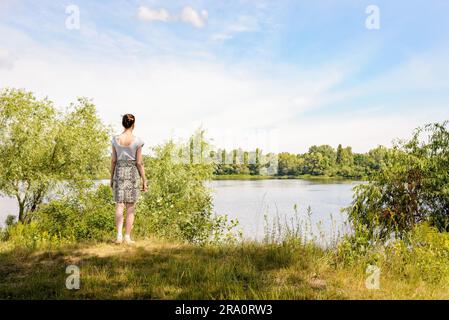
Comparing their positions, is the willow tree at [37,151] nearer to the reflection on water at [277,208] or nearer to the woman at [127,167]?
the reflection on water at [277,208]

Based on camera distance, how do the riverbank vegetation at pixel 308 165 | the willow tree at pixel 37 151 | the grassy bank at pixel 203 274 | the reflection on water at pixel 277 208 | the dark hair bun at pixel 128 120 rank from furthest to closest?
the riverbank vegetation at pixel 308 165
the willow tree at pixel 37 151
the reflection on water at pixel 277 208
the dark hair bun at pixel 128 120
the grassy bank at pixel 203 274

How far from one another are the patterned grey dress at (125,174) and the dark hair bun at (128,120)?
0.25 m

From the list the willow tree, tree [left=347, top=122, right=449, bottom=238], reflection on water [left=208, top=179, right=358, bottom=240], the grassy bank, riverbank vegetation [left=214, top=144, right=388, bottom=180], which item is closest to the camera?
the grassy bank

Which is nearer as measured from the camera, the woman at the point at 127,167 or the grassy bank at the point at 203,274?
the grassy bank at the point at 203,274

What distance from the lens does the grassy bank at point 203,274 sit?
4.61 metres

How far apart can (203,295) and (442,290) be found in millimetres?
3076

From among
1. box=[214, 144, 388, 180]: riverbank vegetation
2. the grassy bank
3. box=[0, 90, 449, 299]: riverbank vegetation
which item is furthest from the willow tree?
box=[214, 144, 388, 180]: riverbank vegetation

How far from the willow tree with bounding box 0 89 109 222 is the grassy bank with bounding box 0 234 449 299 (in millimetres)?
12013

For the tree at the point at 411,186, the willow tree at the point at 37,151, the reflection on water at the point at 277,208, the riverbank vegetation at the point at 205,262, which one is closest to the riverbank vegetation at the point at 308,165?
the reflection on water at the point at 277,208

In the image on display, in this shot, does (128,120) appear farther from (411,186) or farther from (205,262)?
(411,186)

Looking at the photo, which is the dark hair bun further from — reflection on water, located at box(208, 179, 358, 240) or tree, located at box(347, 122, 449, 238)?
tree, located at box(347, 122, 449, 238)

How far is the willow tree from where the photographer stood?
17.5m

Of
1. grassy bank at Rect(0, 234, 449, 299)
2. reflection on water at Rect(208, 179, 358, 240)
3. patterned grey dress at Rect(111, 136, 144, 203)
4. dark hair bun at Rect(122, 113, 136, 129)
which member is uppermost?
dark hair bun at Rect(122, 113, 136, 129)
